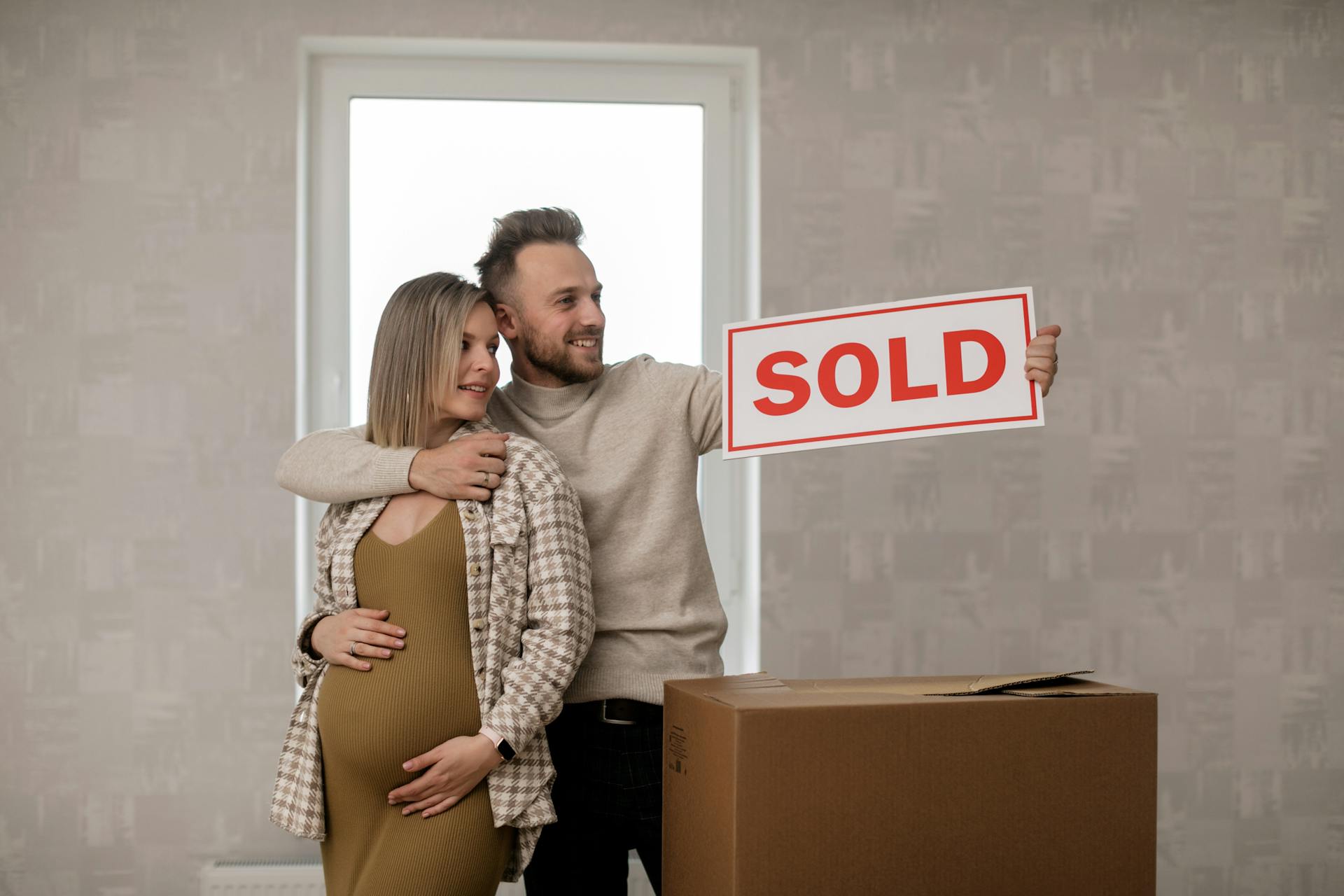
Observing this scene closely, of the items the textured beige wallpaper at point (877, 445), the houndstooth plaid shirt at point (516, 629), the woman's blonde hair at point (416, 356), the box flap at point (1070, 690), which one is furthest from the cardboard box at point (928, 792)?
the textured beige wallpaper at point (877, 445)

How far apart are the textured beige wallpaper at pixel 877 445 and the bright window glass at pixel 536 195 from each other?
0.60ft

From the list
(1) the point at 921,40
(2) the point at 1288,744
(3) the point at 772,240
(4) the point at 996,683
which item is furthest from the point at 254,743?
(2) the point at 1288,744

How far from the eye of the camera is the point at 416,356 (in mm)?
1312

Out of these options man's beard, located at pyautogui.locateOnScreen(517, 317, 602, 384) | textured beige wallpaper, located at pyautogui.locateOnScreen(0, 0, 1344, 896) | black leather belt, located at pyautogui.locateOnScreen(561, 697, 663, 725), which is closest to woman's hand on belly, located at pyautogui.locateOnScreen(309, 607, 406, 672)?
black leather belt, located at pyautogui.locateOnScreen(561, 697, 663, 725)

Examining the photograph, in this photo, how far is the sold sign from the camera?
1.21 meters

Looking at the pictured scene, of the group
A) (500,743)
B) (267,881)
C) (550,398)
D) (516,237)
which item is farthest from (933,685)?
(267,881)

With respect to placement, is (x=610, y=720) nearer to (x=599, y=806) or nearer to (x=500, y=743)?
(x=599, y=806)

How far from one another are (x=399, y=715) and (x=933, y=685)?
0.60m

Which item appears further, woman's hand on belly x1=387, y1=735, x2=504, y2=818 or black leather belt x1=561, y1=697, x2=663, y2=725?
black leather belt x1=561, y1=697, x2=663, y2=725

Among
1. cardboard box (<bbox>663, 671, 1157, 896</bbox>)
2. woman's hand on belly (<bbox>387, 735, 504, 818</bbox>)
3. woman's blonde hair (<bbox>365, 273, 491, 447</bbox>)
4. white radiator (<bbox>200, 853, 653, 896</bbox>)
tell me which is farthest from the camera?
white radiator (<bbox>200, 853, 653, 896</bbox>)

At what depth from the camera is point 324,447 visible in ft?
4.44

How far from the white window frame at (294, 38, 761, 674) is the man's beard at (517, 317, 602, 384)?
863 millimetres

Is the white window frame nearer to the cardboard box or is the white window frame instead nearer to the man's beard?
the man's beard

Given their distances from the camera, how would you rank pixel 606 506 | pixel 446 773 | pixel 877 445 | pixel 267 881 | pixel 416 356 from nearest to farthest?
pixel 446 773 → pixel 416 356 → pixel 606 506 → pixel 267 881 → pixel 877 445
